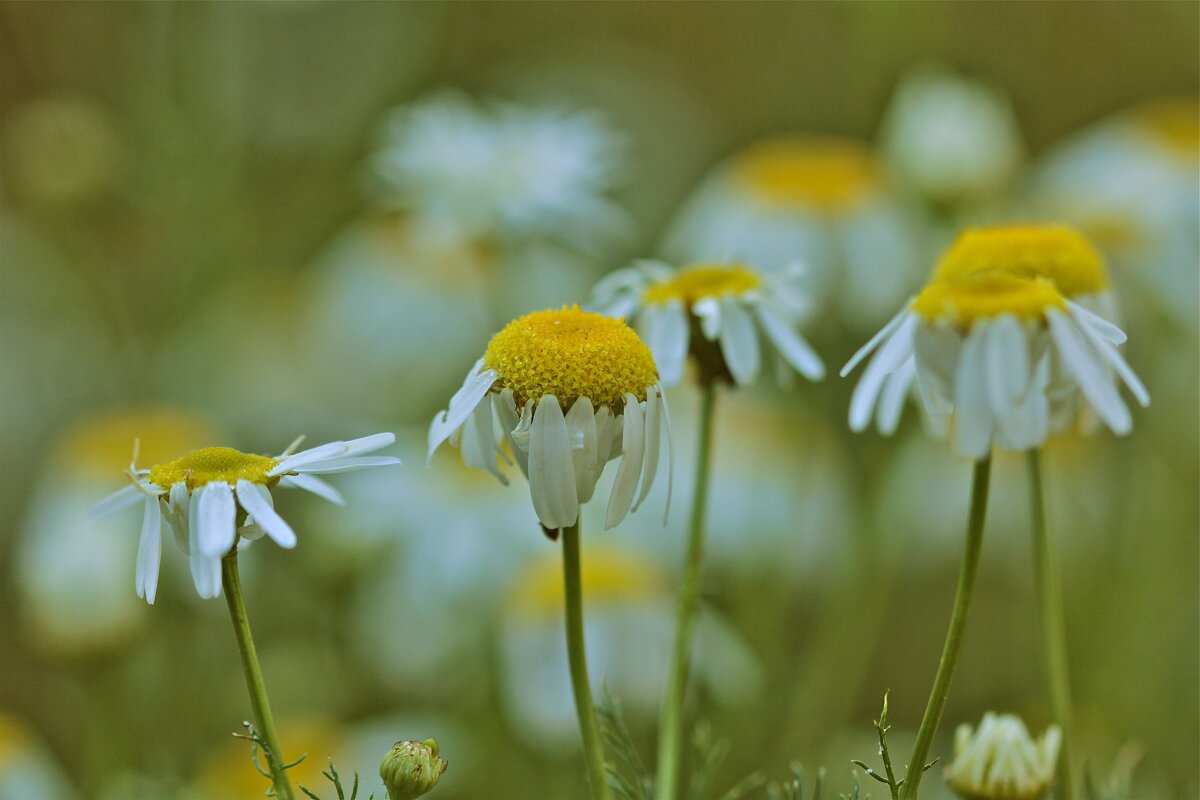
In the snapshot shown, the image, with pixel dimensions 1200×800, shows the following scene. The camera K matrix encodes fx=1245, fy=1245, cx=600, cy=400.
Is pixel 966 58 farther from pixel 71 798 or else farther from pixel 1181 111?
pixel 71 798

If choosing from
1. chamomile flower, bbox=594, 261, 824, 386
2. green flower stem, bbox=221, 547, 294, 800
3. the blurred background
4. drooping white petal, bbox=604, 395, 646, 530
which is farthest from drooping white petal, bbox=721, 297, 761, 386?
the blurred background

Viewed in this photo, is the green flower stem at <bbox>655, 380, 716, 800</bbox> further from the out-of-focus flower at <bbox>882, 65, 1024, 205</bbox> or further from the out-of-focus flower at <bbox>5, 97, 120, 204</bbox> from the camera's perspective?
the out-of-focus flower at <bbox>5, 97, 120, 204</bbox>

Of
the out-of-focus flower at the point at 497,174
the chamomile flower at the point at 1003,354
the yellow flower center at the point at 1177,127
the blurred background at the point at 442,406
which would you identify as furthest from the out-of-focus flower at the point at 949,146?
the chamomile flower at the point at 1003,354

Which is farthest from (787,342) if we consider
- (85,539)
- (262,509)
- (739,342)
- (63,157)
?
(63,157)

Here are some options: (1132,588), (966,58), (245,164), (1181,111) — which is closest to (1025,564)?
(1132,588)

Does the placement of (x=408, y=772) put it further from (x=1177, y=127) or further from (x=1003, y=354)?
(x=1177, y=127)

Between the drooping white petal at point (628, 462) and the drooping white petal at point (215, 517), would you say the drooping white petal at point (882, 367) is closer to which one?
the drooping white petal at point (628, 462)

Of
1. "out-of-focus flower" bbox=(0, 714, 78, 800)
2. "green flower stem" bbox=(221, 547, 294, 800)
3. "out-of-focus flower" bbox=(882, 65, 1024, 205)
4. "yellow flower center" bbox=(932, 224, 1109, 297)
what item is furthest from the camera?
"out-of-focus flower" bbox=(882, 65, 1024, 205)
